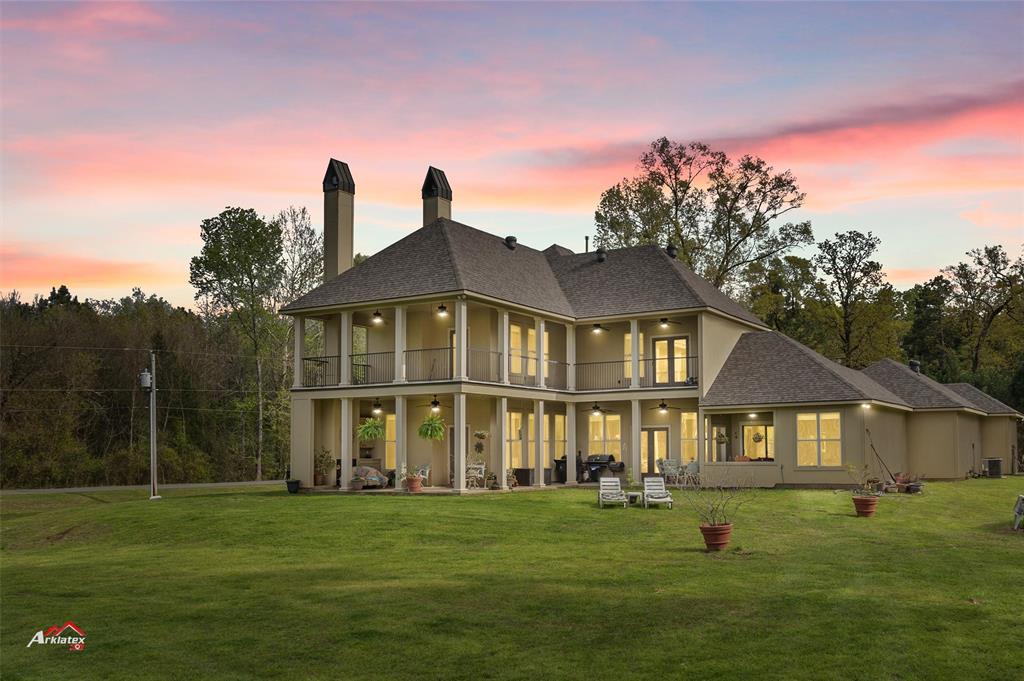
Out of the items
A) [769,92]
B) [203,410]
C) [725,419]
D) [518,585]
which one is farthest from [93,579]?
[203,410]

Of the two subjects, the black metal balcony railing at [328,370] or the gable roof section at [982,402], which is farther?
the gable roof section at [982,402]

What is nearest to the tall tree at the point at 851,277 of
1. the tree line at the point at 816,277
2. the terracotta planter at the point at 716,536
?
the tree line at the point at 816,277

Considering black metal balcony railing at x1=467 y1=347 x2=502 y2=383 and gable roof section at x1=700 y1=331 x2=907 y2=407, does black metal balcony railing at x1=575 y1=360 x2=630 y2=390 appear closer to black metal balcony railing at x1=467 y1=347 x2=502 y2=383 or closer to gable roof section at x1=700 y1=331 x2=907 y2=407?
gable roof section at x1=700 y1=331 x2=907 y2=407

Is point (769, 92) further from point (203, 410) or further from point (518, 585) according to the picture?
point (203, 410)

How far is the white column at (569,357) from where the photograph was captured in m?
36.0

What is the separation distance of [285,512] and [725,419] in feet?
58.5

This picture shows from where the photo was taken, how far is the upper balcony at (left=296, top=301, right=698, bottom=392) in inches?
1266

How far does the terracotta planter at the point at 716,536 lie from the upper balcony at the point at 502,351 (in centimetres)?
1379

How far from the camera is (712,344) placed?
1384 inches

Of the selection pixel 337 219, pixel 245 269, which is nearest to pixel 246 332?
pixel 245 269

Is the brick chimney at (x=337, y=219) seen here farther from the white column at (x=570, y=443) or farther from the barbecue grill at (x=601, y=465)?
the barbecue grill at (x=601, y=465)

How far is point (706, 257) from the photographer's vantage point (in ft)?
173

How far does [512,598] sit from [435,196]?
2782cm

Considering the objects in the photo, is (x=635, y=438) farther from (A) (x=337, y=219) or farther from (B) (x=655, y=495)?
(A) (x=337, y=219)
